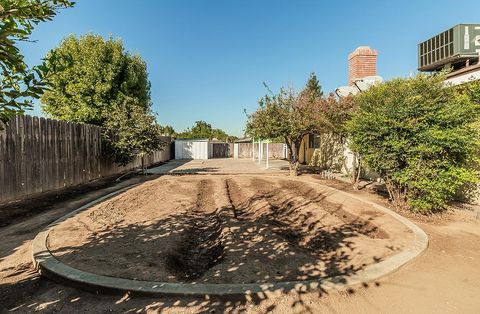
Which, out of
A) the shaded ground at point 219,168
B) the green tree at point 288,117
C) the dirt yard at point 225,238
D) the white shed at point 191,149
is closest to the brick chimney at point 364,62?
the green tree at point 288,117

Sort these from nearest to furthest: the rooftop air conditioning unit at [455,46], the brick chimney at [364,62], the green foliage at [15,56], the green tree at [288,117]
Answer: the green foliage at [15,56]
the green tree at [288,117]
the brick chimney at [364,62]
the rooftop air conditioning unit at [455,46]

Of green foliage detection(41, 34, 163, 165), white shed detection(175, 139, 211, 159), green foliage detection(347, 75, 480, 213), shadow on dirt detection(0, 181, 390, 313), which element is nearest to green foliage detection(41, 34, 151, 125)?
green foliage detection(41, 34, 163, 165)

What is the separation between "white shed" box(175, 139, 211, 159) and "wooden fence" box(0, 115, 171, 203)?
72.3 ft

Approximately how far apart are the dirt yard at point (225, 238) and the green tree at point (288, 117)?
17.2 ft

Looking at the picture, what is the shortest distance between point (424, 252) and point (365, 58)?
1392cm

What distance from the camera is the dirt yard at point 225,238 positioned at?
4.14 meters

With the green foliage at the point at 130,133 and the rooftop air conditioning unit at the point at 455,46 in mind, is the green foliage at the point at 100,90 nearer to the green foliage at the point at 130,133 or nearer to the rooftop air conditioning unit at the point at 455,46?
the green foliage at the point at 130,133

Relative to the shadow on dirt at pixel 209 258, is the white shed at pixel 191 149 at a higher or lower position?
higher

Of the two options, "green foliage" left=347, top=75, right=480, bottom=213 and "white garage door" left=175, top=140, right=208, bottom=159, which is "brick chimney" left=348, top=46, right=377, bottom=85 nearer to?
"green foliage" left=347, top=75, right=480, bottom=213

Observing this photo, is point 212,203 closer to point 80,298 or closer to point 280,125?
point 80,298

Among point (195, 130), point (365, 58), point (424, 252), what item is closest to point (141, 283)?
point (424, 252)

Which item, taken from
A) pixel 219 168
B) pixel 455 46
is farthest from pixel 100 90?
pixel 455 46

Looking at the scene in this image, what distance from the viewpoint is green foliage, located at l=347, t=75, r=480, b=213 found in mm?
7000

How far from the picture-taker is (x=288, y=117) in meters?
14.2
